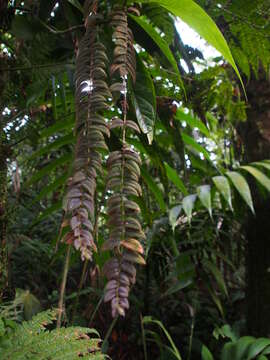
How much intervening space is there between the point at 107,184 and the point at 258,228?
1.15 m

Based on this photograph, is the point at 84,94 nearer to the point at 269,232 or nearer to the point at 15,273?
the point at 269,232

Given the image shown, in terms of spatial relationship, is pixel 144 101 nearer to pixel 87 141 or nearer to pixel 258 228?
pixel 87 141

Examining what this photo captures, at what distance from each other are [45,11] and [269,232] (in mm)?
1043

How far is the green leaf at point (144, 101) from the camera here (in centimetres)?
49

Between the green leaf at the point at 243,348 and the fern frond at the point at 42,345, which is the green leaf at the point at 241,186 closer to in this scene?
the green leaf at the point at 243,348

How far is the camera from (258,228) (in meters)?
1.36

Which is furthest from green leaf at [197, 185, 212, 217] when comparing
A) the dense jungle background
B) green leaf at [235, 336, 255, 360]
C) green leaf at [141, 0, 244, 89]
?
green leaf at [141, 0, 244, 89]

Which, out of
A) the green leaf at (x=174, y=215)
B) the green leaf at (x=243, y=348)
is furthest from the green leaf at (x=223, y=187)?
the green leaf at (x=243, y=348)

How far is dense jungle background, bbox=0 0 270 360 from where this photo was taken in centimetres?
32

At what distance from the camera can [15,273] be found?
5.81 feet

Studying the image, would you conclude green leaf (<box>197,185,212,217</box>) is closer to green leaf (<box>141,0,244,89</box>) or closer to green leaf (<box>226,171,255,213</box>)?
green leaf (<box>226,171,255,213</box>)

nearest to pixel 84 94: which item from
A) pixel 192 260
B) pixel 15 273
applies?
pixel 192 260

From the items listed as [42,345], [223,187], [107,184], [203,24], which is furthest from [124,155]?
[223,187]

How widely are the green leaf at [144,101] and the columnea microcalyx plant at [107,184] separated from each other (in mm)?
89
